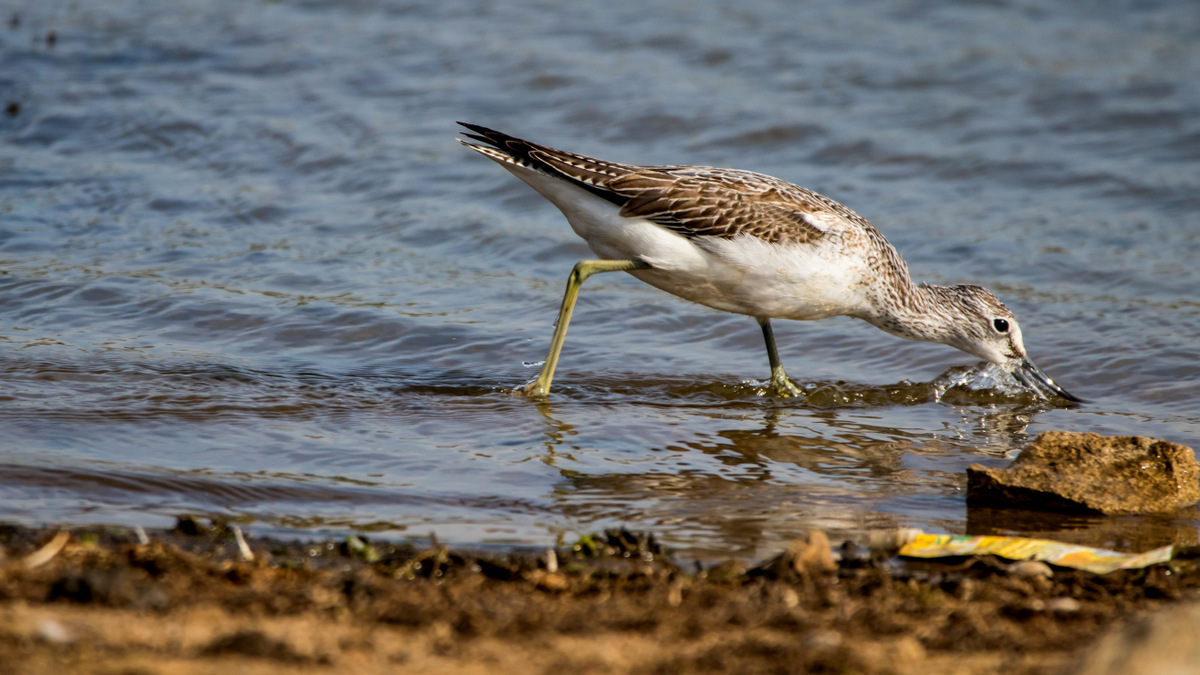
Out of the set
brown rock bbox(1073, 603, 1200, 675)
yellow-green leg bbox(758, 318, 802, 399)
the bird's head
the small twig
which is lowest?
the small twig

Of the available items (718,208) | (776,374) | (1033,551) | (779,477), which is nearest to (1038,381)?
(776,374)

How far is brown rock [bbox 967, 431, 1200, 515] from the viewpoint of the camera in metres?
4.95

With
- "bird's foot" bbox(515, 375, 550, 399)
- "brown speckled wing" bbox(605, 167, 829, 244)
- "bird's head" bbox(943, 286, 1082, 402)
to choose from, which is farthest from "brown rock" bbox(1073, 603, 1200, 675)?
"bird's head" bbox(943, 286, 1082, 402)

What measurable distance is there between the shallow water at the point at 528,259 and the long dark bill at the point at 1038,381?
139mm

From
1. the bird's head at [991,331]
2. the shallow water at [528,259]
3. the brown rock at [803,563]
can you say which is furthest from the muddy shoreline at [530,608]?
the bird's head at [991,331]

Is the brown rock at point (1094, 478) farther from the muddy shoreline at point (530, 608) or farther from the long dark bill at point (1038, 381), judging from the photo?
the long dark bill at point (1038, 381)

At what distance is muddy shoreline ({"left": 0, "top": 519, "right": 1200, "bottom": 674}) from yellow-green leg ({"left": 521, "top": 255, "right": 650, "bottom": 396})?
8.56 feet

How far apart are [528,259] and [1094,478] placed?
5404 mm

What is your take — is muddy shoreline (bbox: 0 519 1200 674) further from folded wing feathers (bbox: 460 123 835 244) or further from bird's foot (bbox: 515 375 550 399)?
folded wing feathers (bbox: 460 123 835 244)

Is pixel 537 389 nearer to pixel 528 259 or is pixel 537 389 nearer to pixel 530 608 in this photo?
pixel 528 259

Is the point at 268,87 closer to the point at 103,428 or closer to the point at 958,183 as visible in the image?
the point at 958,183

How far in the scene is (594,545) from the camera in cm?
421

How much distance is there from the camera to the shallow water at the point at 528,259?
5.19 metres

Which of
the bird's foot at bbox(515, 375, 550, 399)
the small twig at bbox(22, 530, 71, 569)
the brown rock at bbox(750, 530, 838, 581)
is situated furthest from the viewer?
the bird's foot at bbox(515, 375, 550, 399)
